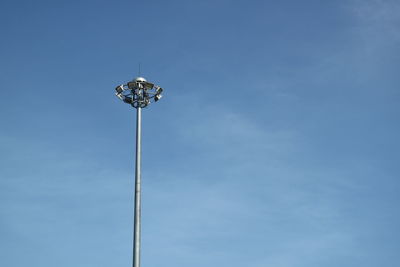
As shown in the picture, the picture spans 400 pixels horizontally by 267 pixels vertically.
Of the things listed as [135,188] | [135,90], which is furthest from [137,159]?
[135,90]

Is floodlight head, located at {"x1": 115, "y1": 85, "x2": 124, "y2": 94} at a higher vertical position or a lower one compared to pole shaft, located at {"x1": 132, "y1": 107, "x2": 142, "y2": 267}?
higher

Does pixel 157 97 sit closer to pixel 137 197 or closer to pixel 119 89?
pixel 119 89

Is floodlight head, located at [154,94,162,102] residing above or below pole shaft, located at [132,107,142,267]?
above

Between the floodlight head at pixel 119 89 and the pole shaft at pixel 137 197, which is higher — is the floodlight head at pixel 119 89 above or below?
above

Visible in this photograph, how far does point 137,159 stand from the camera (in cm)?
3900

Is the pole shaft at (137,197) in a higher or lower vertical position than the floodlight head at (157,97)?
lower

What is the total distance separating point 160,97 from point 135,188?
6.28m

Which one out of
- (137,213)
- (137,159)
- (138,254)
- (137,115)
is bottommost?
(138,254)

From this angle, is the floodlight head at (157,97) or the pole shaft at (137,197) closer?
the pole shaft at (137,197)

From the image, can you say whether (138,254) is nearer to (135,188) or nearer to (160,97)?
(135,188)

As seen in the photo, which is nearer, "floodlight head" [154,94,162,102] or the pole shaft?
the pole shaft

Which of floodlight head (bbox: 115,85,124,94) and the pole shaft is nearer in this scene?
the pole shaft

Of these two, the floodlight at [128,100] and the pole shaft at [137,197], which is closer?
the pole shaft at [137,197]

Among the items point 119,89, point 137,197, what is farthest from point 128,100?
point 137,197
